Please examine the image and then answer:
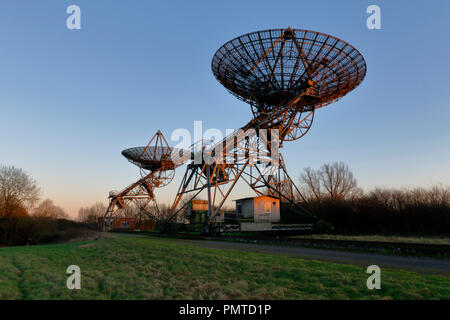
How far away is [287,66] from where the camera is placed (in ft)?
66.7

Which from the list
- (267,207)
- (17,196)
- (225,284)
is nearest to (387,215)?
(267,207)

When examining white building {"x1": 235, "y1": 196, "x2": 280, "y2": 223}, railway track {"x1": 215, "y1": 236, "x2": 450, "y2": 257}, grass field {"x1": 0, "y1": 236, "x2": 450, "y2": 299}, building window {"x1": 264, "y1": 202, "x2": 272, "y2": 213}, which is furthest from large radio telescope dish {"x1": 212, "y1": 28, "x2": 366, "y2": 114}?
grass field {"x1": 0, "y1": 236, "x2": 450, "y2": 299}

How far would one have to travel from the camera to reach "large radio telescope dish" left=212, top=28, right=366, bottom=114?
60.2 feet

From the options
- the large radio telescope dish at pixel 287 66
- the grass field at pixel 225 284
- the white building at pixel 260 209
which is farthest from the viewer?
the white building at pixel 260 209

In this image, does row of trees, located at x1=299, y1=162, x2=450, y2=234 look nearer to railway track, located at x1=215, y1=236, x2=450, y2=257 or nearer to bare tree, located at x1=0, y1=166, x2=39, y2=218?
railway track, located at x1=215, y1=236, x2=450, y2=257

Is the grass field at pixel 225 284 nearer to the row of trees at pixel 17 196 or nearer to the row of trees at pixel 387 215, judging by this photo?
the row of trees at pixel 387 215

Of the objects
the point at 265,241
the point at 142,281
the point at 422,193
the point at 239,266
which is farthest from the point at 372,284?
the point at 422,193

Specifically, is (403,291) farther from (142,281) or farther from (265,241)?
(265,241)

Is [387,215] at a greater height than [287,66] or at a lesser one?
lesser

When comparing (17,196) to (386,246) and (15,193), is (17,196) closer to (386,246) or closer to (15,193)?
(15,193)

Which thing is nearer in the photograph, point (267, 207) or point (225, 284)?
point (225, 284)

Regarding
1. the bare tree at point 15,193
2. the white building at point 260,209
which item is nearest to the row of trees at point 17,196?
the bare tree at point 15,193

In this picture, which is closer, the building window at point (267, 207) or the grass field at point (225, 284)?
the grass field at point (225, 284)

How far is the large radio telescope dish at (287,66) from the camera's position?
18.3 metres
